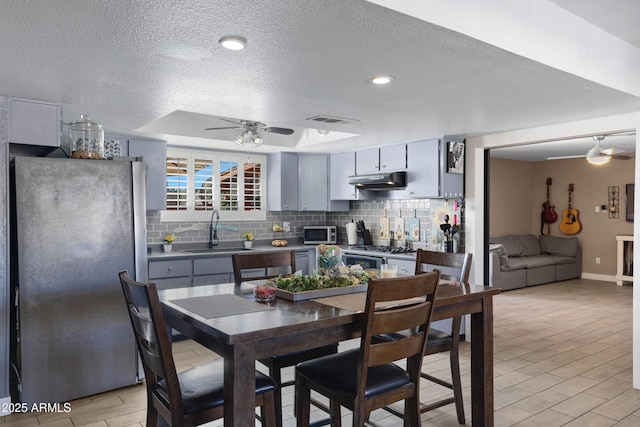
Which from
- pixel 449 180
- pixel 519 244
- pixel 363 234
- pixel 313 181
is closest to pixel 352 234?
pixel 363 234

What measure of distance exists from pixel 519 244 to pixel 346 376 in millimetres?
7432

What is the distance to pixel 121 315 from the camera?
3.41m

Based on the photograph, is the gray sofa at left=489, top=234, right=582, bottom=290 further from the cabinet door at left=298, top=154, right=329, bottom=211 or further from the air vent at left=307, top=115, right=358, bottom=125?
the air vent at left=307, top=115, right=358, bottom=125

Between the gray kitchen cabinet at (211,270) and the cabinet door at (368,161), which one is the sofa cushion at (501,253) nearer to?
the cabinet door at (368,161)

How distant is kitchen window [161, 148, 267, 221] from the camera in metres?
5.64

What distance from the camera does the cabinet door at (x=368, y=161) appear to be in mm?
5555

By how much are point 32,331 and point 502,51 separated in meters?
3.30

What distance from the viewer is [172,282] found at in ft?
16.0

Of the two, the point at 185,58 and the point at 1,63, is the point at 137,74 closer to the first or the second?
the point at 185,58

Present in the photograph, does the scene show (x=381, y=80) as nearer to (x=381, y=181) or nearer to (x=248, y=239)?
(x=381, y=181)

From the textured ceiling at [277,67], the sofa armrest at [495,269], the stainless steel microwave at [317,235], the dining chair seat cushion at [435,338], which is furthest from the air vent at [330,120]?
the sofa armrest at [495,269]

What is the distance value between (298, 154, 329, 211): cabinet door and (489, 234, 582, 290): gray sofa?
9.88 ft

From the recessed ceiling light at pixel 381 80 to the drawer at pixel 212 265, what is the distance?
3.08 m

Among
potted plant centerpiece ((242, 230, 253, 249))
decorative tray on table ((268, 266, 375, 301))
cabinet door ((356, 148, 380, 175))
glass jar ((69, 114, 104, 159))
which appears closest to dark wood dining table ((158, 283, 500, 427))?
decorative tray on table ((268, 266, 375, 301))
